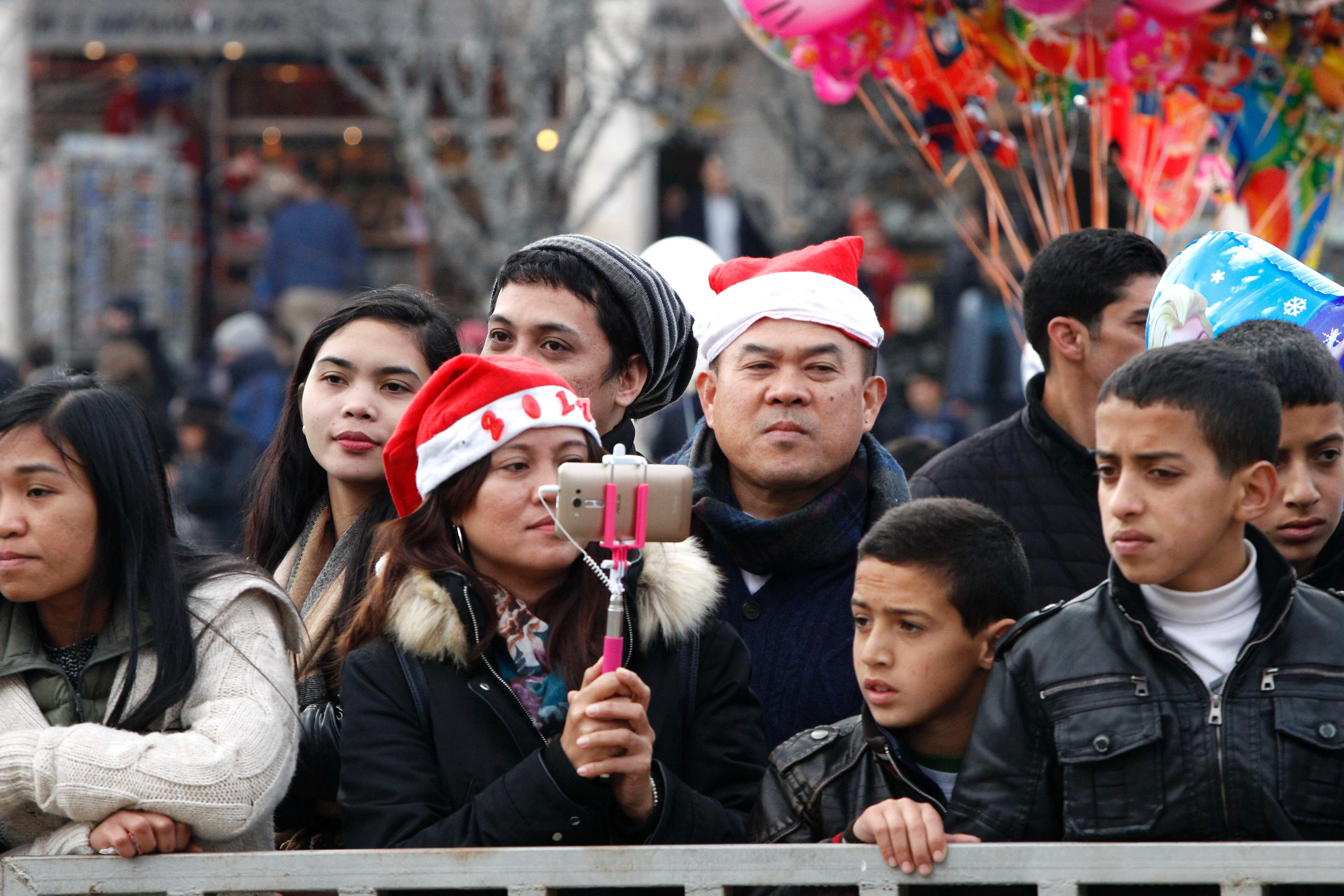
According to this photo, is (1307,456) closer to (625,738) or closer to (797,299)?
(797,299)

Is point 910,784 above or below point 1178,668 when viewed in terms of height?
below

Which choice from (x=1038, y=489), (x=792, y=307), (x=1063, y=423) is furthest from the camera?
(x=1063, y=423)

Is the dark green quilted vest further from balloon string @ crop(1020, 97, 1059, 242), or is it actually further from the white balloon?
balloon string @ crop(1020, 97, 1059, 242)

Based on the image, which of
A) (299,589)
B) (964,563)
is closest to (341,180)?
(299,589)

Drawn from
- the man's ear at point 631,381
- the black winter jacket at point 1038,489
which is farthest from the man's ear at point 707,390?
the black winter jacket at point 1038,489

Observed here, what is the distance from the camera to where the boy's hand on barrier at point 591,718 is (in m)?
2.47

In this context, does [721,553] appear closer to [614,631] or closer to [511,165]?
[614,631]

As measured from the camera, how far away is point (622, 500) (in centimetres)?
246

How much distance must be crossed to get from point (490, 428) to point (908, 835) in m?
1.04

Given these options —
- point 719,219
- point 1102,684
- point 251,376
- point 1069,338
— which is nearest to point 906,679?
point 1102,684

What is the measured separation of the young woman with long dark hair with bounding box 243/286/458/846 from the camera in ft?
11.0

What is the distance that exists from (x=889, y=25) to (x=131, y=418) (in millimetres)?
3711

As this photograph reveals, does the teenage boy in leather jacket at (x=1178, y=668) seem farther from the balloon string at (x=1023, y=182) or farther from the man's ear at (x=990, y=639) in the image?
the balloon string at (x=1023, y=182)

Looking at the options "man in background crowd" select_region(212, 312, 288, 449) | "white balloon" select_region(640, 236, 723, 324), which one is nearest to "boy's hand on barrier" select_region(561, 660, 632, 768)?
"white balloon" select_region(640, 236, 723, 324)
